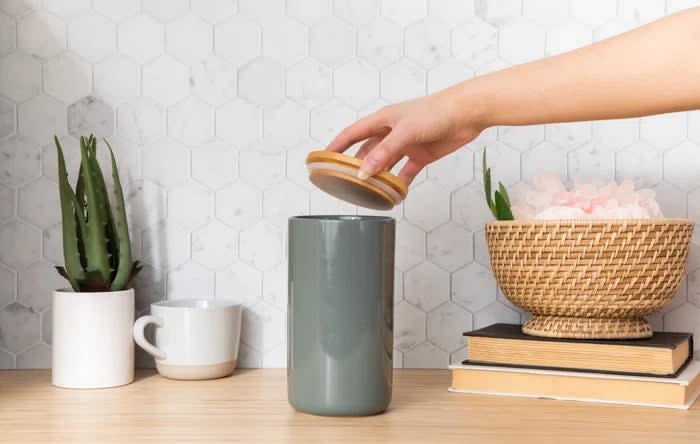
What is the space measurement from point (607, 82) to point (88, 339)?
0.70 meters

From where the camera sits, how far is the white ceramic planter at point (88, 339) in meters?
1.05

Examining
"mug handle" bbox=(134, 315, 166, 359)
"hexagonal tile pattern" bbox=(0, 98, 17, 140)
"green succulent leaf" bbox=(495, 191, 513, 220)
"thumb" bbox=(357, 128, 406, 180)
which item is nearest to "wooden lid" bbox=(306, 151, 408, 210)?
"thumb" bbox=(357, 128, 406, 180)

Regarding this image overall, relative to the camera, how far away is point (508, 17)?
1210 millimetres

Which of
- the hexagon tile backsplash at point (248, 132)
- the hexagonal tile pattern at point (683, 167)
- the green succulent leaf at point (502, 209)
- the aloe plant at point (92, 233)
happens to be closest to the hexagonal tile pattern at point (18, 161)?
the hexagon tile backsplash at point (248, 132)

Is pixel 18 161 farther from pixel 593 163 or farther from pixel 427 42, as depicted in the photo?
pixel 593 163

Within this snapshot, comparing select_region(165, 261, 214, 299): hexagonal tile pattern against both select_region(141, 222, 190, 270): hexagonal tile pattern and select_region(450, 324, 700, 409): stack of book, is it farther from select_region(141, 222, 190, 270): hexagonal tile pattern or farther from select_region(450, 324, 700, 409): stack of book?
select_region(450, 324, 700, 409): stack of book

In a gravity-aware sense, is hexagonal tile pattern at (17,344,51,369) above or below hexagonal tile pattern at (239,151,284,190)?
below

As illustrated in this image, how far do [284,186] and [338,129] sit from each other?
114 millimetres

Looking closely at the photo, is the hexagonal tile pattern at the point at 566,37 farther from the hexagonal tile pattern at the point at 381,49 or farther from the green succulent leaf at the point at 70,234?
the green succulent leaf at the point at 70,234

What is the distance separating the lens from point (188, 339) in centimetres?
108

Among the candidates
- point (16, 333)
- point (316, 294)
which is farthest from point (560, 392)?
point (16, 333)

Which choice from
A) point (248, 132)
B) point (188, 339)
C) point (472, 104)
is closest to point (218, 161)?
point (248, 132)

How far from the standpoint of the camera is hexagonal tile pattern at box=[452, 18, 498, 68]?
121 centimetres

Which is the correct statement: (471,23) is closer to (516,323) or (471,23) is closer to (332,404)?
(516,323)
